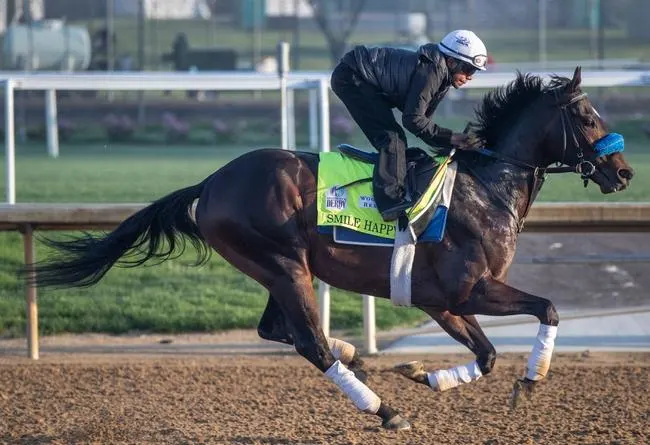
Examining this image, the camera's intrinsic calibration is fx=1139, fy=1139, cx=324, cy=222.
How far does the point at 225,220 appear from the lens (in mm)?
5762

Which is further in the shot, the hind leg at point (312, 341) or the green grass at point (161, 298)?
the green grass at point (161, 298)

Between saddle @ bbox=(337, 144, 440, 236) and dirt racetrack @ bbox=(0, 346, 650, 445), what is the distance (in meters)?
1.06

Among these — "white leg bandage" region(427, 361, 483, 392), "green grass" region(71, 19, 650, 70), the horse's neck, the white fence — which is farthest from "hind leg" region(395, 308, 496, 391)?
"green grass" region(71, 19, 650, 70)

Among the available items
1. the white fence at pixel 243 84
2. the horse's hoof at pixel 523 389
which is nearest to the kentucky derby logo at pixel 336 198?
the horse's hoof at pixel 523 389

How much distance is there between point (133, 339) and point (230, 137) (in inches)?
492

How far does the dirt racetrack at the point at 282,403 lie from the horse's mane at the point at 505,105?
4.91ft

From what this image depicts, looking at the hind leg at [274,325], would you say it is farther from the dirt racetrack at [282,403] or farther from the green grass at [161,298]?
the green grass at [161,298]

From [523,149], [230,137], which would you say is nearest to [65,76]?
[523,149]

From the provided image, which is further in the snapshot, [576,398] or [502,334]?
[502,334]

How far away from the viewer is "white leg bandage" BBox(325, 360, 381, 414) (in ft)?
18.0

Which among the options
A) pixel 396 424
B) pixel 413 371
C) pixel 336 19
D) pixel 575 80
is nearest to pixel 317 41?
pixel 336 19

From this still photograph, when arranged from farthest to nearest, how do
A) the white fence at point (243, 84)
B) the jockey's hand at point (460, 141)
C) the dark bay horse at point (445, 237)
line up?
the white fence at point (243, 84) → the jockey's hand at point (460, 141) → the dark bay horse at point (445, 237)

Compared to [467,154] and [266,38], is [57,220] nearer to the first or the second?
[467,154]

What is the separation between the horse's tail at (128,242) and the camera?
6094 mm
